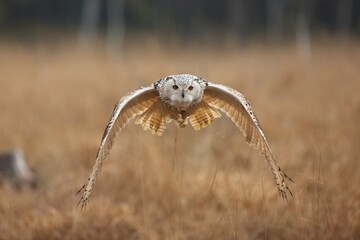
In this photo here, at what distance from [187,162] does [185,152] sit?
0.20m

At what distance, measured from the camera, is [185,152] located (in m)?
4.97

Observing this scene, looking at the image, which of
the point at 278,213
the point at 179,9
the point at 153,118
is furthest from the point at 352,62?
the point at 179,9

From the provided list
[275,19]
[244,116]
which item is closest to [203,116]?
[244,116]

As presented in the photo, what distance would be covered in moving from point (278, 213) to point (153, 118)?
1237 mm

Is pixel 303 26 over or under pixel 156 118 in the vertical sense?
under

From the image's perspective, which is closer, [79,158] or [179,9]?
[79,158]

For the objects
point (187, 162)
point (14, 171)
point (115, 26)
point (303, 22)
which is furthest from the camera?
point (115, 26)

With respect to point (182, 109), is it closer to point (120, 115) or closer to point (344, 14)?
point (120, 115)

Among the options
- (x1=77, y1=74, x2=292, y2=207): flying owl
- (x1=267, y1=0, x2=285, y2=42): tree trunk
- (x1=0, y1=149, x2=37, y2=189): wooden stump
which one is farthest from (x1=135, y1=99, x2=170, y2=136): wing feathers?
(x1=267, y1=0, x2=285, y2=42): tree trunk

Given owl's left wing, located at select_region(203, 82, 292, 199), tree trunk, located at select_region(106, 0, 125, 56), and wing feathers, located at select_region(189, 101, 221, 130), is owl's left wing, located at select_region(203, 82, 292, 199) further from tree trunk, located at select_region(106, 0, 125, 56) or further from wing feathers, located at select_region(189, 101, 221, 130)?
tree trunk, located at select_region(106, 0, 125, 56)

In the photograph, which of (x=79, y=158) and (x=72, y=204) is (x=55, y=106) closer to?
(x=79, y=158)

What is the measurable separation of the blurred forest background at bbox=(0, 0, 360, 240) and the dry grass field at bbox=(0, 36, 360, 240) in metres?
0.01

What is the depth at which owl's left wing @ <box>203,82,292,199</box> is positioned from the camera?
97.7 inches

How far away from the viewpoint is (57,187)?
4.27 meters
